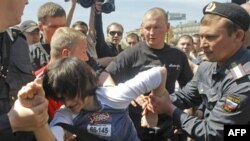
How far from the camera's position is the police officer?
96.4 inches

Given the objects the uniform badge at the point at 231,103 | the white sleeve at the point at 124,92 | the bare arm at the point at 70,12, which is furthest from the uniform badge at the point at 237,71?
the bare arm at the point at 70,12

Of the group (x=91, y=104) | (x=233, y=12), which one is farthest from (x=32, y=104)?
(x=233, y=12)

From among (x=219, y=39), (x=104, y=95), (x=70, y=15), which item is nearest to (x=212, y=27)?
(x=219, y=39)

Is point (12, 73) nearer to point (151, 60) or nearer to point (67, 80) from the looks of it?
point (67, 80)

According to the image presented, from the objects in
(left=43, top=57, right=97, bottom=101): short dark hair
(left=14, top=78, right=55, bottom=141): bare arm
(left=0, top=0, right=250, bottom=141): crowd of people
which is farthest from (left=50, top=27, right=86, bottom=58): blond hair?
(left=14, top=78, right=55, bottom=141): bare arm

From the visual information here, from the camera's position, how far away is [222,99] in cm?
250

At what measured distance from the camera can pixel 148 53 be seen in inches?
161

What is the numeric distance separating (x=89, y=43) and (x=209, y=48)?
2.22 meters

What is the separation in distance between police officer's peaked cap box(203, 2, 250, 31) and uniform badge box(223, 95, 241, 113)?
0.49 metres

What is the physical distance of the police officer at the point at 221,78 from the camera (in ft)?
8.04

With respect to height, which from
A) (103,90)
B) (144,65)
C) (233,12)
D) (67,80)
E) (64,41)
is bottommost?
(144,65)

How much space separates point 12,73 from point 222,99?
1277 mm

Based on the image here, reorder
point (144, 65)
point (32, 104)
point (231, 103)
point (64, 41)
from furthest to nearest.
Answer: point (144, 65)
point (64, 41)
point (231, 103)
point (32, 104)

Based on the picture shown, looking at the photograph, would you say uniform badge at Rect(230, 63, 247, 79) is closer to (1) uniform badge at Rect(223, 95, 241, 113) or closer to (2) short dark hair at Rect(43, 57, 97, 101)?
(1) uniform badge at Rect(223, 95, 241, 113)
